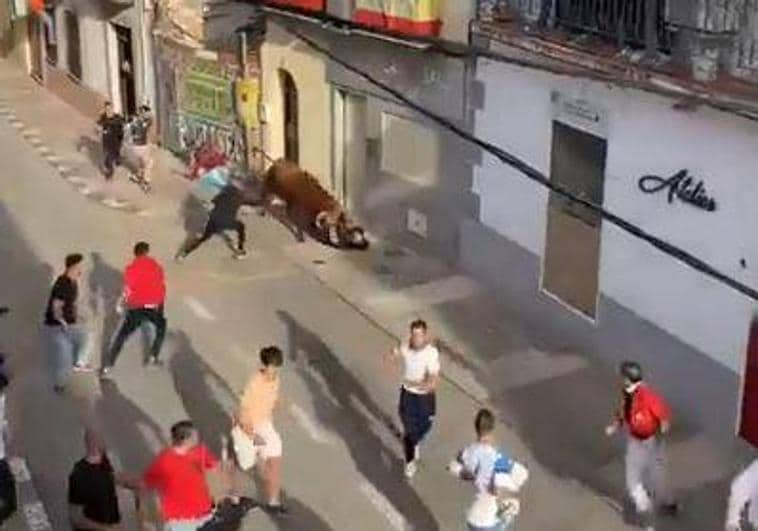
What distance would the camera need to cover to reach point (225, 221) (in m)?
19.2

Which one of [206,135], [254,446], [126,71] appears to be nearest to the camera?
[254,446]

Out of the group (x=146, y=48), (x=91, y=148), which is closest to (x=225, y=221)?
(x=91, y=148)

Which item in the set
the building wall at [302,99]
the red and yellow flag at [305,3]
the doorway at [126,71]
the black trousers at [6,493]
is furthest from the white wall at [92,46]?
the black trousers at [6,493]

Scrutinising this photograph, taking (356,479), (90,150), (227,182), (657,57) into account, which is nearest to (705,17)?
(657,57)

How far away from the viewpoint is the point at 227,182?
1928cm

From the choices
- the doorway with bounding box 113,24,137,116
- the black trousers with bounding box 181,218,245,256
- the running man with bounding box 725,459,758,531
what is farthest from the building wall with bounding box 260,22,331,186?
the running man with bounding box 725,459,758,531

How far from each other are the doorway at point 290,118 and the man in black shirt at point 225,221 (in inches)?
112

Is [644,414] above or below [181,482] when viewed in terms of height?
below

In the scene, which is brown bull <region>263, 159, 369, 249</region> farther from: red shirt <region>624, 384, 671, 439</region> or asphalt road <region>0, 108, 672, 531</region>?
red shirt <region>624, 384, 671, 439</region>

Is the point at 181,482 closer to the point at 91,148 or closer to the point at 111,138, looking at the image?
the point at 111,138

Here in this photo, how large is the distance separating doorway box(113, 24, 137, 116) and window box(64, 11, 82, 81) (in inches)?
113

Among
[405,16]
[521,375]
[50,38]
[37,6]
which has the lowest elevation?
[50,38]

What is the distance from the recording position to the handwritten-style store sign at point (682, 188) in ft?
43.9

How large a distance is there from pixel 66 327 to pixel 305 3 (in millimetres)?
8507
